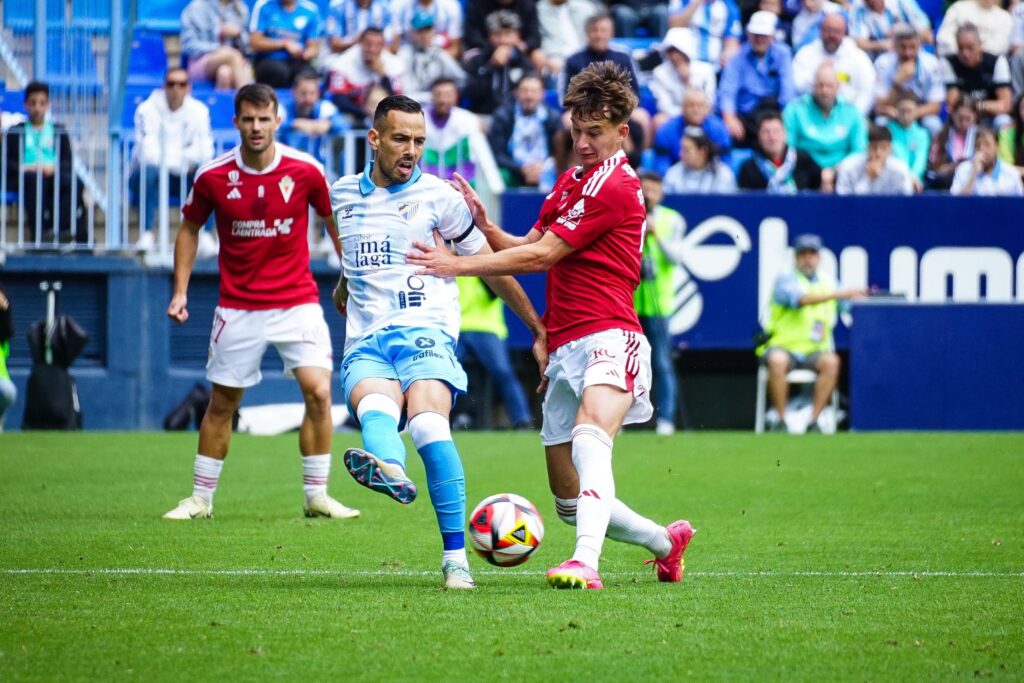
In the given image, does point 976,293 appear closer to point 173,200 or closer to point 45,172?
point 173,200

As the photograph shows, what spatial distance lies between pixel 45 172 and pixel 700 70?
7606mm

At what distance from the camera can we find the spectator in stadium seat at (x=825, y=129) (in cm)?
1841

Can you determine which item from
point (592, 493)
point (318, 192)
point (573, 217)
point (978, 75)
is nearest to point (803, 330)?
point (978, 75)

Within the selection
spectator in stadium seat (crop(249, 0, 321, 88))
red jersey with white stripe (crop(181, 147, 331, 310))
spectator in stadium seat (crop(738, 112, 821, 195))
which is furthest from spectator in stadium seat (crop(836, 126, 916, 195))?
red jersey with white stripe (crop(181, 147, 331, 310))

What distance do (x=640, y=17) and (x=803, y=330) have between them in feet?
20.1

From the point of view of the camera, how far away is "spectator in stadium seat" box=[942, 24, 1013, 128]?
19.6 meters

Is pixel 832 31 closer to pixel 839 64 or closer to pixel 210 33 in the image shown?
pixel 839 64

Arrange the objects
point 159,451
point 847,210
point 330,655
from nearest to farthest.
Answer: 1. point 330,655
2. point 159,451
3. point 847,210

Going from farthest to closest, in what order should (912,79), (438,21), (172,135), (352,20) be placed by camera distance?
(912,79)
(352,20)
(438,21)
(172,135)

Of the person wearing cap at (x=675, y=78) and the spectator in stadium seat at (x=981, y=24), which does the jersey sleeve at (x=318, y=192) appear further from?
the spectator in stadium seat at (x=981, y=24)

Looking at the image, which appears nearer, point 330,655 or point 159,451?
point 330,655

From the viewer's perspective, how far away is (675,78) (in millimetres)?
18938

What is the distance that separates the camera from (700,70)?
19156 mm

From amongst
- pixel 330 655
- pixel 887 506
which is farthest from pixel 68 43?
pixel 330 655
